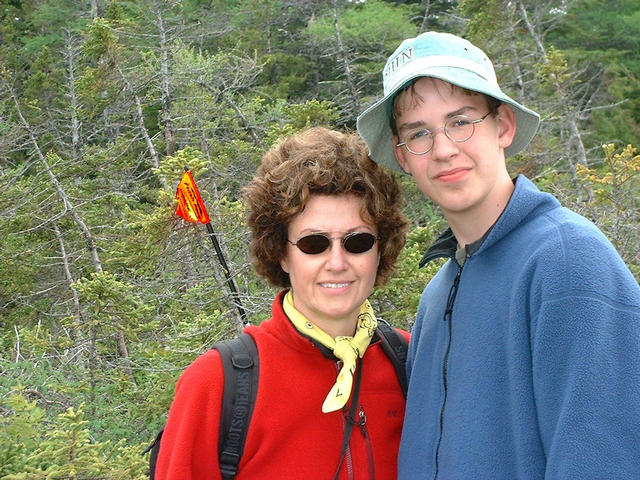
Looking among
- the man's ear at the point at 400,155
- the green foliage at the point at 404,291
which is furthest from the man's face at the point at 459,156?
the green foliage at the point at 404,291

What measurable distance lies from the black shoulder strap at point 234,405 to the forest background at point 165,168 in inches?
108

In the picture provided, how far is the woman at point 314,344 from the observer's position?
6.72 feet

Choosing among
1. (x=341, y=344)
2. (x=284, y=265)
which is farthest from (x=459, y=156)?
(x=284, y=265)

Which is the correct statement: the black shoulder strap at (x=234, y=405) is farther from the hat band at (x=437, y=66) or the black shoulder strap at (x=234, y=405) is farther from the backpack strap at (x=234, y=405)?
the hat band at (x=437, y=66)

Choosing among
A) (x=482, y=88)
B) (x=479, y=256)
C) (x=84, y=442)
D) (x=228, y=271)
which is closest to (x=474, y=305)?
(x=479, y=256)

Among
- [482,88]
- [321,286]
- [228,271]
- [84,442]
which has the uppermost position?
[482,88]

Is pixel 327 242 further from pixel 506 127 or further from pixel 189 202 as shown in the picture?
pixel 189 202

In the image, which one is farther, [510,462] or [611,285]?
[510,462]

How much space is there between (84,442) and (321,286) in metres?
3.47

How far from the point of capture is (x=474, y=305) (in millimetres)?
1822

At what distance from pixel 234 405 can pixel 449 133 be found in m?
1.16

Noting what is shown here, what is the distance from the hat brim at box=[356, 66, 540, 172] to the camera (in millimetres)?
1809

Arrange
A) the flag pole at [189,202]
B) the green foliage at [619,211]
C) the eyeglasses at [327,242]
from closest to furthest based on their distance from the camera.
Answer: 1. the eyeglasses at [327,242]
2. the flag pole at [189,202]
3. the green foliage at [619,211]

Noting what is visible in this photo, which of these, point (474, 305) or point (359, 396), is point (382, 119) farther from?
point (359, 396)
